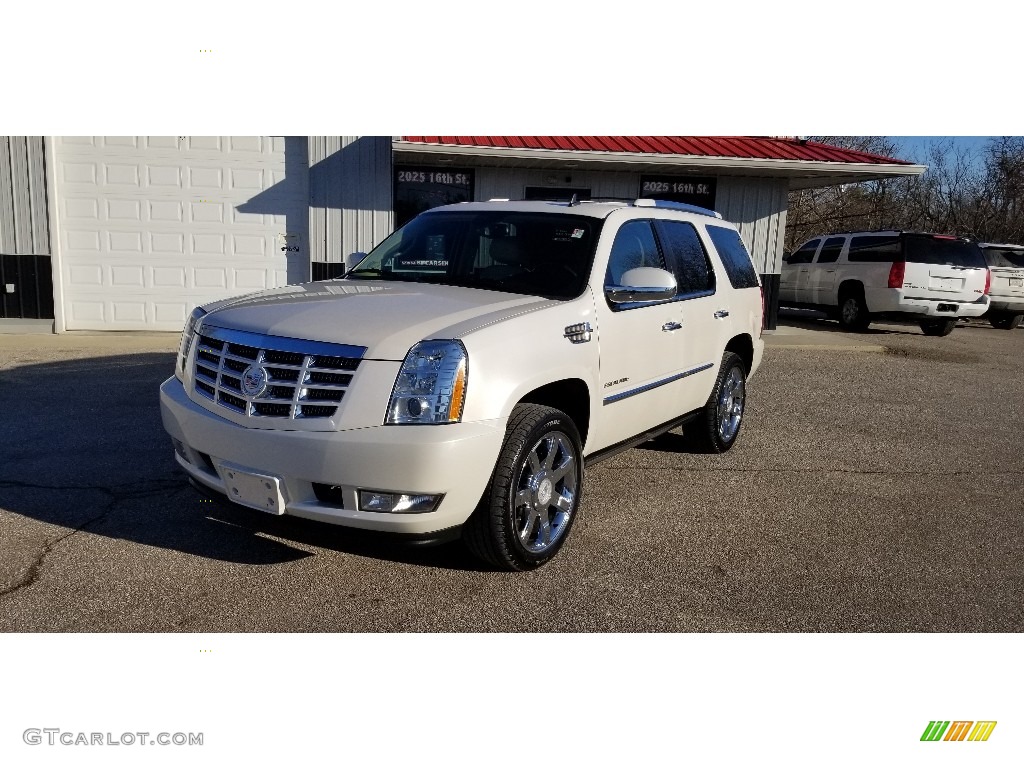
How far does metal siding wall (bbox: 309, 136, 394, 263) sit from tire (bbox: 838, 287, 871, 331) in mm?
9392

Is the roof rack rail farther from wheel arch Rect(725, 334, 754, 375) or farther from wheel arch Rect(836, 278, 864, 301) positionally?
wheel arch Rect(836, 278, 864, 301)

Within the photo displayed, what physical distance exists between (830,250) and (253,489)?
16070 millimetres

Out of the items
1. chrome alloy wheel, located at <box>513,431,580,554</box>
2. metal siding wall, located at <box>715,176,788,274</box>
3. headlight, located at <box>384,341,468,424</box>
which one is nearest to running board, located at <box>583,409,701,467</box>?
chrome alloy wheel, located at <box>513,431,580,554</box>

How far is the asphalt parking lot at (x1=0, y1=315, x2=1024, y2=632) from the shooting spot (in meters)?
3.63

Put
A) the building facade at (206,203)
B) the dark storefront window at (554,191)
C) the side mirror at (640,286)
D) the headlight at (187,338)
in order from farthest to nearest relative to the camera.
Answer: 1. the dark storefront window at (554,191)
2. the building facade at (206,203)
3. the side mirror at (640,286)
4. the headlight at (187,338)

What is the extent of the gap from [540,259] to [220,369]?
6.20 feet

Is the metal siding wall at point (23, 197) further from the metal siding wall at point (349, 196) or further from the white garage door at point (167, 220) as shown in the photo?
the metal siding wall at point (349, 196)

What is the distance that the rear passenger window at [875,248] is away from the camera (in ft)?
50.2

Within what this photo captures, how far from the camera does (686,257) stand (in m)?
5.75

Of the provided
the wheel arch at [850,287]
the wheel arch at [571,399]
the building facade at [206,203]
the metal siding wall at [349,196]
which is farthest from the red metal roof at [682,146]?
the wheel arch at [571,399]

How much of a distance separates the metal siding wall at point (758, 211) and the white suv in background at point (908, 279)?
2158mm

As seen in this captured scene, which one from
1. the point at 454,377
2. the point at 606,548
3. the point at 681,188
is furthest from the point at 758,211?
the point at 454,377

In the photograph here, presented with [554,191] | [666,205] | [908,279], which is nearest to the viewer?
[666,205]
